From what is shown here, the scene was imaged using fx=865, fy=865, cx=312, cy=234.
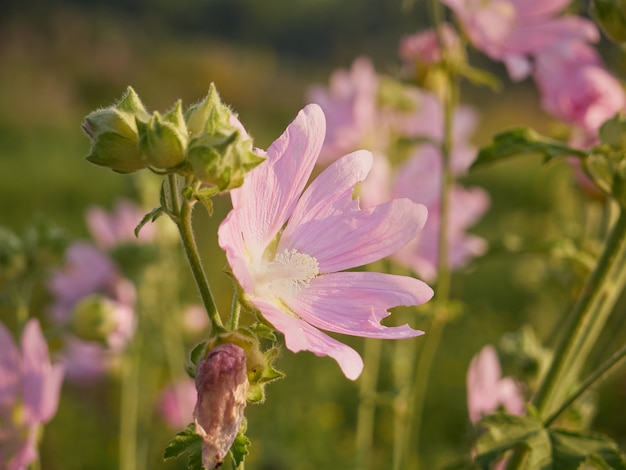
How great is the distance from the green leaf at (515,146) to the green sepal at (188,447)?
0.67 m

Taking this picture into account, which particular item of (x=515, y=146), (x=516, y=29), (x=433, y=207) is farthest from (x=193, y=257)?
(x=433, y=207)

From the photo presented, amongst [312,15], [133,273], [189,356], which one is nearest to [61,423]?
[133,273]

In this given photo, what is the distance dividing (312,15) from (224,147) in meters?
21.7

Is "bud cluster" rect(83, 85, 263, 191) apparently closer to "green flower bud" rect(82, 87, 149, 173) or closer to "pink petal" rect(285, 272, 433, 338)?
"green flower bud" rect(82, 87, 149, 173)

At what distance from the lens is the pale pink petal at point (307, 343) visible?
88 cm

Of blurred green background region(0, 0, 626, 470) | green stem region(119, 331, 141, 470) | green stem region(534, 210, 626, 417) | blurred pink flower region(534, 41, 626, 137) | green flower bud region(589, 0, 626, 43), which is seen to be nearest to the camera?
green stem region(534, 210, 626, 417)

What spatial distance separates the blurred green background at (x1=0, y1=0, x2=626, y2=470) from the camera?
3754 mm

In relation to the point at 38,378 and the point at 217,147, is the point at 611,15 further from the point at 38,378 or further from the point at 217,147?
the point at 38,378

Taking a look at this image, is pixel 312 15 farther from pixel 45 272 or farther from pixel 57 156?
pixel 45 272

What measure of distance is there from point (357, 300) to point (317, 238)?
0.12 meters

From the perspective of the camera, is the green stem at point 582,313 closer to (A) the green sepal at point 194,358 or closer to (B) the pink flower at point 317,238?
(B) the pink flower at point 317,238

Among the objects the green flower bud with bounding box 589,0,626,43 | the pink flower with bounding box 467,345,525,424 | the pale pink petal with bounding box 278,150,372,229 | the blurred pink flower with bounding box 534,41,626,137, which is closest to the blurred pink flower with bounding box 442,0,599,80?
the blurred pink flower with bounding box 534,41,626,137

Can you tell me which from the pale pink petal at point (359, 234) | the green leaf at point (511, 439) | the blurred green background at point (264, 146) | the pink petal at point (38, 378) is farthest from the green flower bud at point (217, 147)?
Answer: the pink petal at point (38, 378)

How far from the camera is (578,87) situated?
173cm
